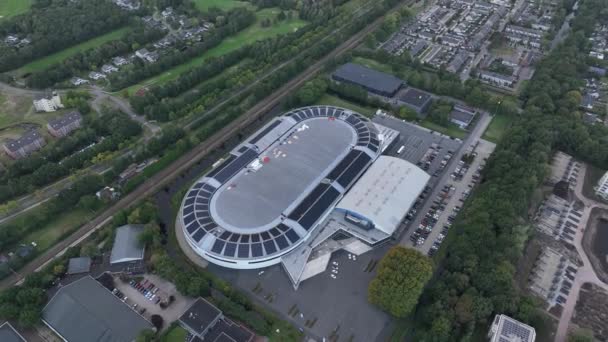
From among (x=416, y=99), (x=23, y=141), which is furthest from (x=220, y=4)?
(x=416, y=99)

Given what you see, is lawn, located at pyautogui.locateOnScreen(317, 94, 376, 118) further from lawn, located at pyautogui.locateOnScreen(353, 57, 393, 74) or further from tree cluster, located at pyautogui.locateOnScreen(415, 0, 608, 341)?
tree cluster, located at pyautogui.locateOnScreen(415, 0, 608, 341)

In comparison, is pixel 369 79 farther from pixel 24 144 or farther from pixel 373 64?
pixel 24 144

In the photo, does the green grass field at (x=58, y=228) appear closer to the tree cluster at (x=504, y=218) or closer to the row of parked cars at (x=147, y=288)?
the row of parked cars at (x=147, y=288)

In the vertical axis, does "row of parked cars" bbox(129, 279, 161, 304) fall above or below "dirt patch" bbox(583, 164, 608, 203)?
below

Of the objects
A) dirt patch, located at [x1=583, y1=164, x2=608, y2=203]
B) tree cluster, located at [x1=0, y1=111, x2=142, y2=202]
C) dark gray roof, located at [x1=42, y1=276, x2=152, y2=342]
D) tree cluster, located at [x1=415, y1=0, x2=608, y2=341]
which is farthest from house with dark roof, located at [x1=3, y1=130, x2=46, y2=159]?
dirt patch, located at [x1=583, y1=164, x2=608, y2=203]

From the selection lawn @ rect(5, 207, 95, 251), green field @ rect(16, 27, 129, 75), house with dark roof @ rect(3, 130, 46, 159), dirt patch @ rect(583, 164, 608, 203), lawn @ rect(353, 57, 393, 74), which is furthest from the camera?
green field @ rect(16, 27, 129, 75)

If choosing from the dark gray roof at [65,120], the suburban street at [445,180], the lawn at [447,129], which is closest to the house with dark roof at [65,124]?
the dark gray roof at [65,120]
